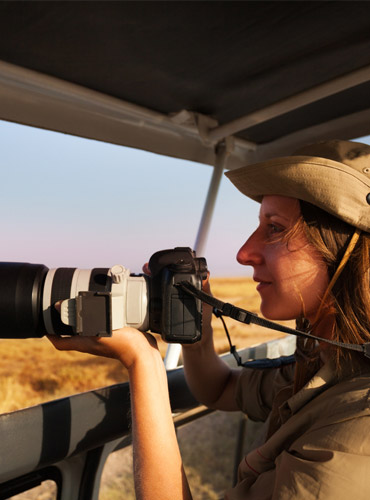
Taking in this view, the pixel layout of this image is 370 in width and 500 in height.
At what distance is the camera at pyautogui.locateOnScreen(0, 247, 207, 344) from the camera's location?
789 mm

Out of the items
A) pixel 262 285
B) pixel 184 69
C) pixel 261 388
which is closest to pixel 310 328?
pixel 262 285

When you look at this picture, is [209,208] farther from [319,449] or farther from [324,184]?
[319,449]

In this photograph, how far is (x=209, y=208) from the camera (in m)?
1.88

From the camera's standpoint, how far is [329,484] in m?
0.63

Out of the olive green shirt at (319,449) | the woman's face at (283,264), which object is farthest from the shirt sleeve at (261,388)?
the woman's face at (283,264)

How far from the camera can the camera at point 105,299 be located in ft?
2.59

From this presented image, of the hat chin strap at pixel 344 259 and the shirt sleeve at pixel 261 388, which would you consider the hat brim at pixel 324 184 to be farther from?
the shirt sleeve at pixel 261 388

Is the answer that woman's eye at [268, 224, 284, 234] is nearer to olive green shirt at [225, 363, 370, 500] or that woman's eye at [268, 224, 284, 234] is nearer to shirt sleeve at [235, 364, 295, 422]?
olive green shirt at [225, 363, 370, 500]

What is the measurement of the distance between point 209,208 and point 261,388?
2.91 feet

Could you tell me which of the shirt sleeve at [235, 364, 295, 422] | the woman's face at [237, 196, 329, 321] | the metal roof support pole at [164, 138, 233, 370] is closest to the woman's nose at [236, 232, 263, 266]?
the woman's face at [237, 196, 329, 321]

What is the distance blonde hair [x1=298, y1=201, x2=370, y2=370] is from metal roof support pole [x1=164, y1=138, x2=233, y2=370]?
89cm

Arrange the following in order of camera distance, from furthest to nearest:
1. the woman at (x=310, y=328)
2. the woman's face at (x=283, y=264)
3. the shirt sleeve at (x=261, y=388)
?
the shirt sleeve at (x=261, y=388) → the woman's face at (x=283, y=264) → the woman at (x=310, y=328)

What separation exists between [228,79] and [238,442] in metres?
1.69

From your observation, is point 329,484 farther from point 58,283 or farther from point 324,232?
point 58,283
